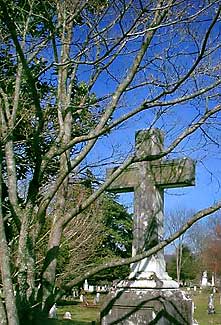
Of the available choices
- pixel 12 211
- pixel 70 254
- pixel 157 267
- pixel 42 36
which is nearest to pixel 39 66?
pixel 42 36

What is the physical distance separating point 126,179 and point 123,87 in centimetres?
148

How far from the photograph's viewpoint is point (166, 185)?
5711 millimetres

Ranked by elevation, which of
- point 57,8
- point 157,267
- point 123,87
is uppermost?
point 57,8

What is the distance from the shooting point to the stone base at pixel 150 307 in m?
5.07

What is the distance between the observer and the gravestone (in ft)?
16.8

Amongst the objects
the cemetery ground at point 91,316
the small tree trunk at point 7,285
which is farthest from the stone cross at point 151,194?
the cemetery ground at point 91,316

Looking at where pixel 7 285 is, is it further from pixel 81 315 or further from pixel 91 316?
pixel 81 315

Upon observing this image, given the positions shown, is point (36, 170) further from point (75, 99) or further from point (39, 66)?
point (75, 99)

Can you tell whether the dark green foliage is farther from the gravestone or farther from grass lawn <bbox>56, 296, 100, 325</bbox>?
the gravestone

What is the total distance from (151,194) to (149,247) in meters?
0.58

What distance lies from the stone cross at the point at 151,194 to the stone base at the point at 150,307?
12cm

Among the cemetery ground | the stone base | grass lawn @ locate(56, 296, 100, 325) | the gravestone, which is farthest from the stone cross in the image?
grass lawn @ locate(56, 296, 100, 325)

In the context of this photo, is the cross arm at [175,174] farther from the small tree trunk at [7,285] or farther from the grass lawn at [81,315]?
the grass lawn at [81,315]

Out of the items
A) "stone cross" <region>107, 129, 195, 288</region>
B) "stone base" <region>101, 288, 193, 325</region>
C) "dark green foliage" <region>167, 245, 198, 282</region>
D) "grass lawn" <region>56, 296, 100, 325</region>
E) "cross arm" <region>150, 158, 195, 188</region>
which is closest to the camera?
"stone base" <region>101, 288, 193, 325</region>
